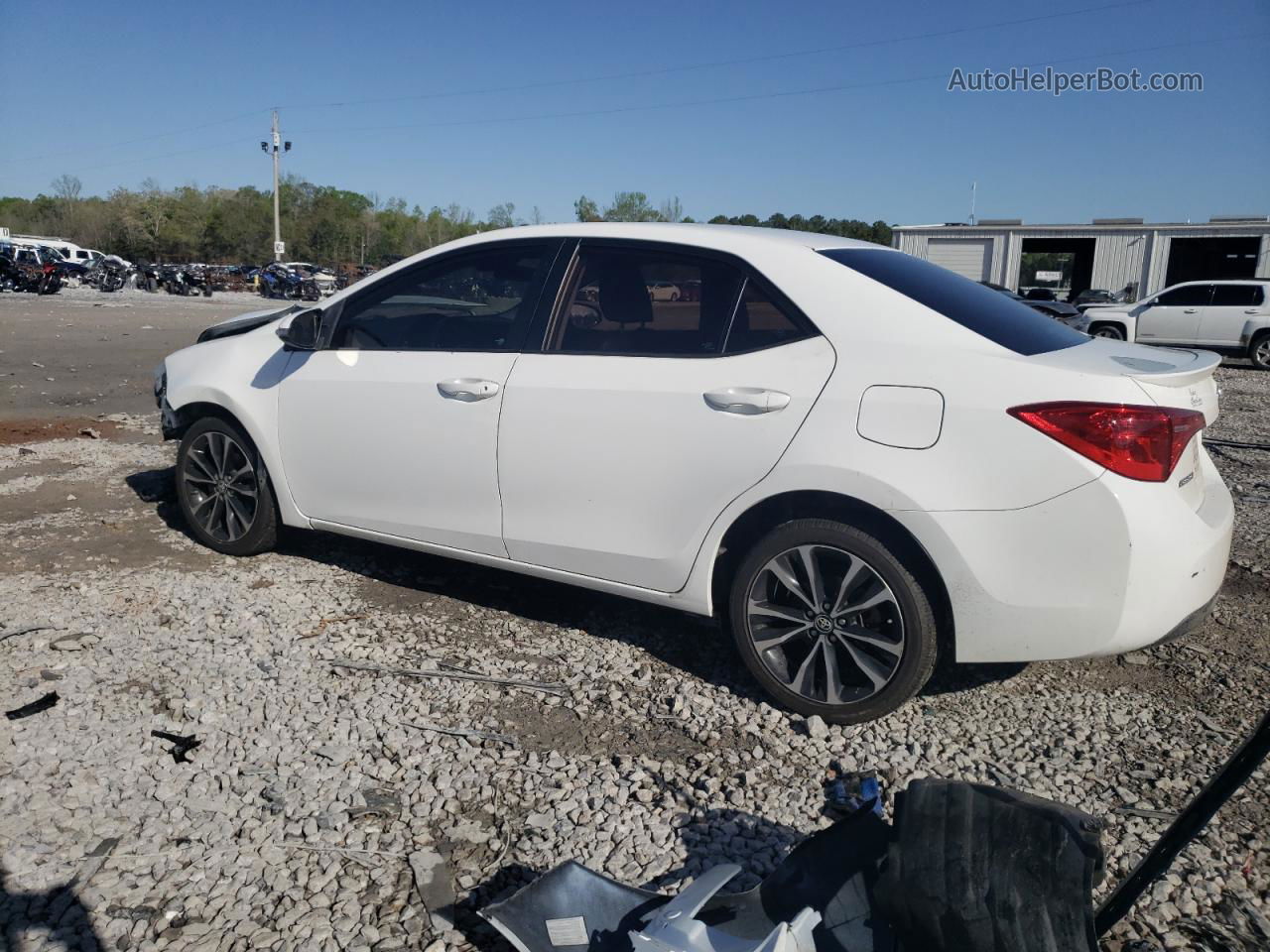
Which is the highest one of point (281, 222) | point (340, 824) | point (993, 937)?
point (281, 222)

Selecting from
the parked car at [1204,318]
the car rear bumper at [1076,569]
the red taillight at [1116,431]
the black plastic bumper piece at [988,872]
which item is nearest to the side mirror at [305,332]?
the car rear bumper at [1076,569]

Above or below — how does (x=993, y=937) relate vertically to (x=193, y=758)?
above

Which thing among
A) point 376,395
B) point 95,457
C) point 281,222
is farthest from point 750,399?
point 281,222

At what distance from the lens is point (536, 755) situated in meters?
3.37

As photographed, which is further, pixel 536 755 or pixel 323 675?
pixel 323 675

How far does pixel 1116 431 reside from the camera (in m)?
3.10

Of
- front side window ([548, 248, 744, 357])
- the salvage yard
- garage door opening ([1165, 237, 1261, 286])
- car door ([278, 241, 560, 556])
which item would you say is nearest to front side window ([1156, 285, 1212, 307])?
the salvage yard

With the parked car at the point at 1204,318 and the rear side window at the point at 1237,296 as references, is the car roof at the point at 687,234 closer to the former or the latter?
the parked car at the point at 1204,318

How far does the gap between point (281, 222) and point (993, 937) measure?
104 meters

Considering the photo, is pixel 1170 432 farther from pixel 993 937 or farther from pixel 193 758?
pixel 193 758

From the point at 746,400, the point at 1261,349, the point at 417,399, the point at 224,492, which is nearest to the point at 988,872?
the point at 746,400

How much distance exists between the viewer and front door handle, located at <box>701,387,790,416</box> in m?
3.51

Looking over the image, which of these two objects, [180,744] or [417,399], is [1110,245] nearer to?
[417,399]

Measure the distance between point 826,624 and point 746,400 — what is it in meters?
0.83
